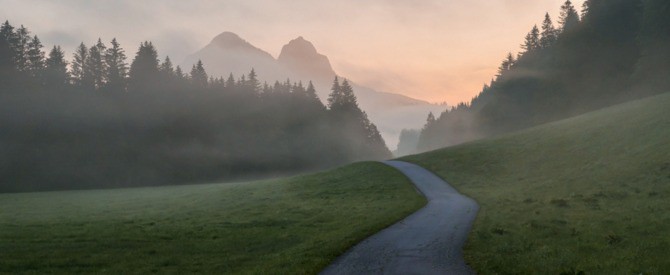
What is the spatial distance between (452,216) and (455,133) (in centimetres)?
15754

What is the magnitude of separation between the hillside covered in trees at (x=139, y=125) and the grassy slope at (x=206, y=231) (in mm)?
36809

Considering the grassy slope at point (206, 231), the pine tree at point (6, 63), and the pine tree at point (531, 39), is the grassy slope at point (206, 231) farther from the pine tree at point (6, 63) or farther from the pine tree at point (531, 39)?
the pine tree at point (531, 39)

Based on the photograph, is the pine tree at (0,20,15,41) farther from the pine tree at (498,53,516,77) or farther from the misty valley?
the pine tree at (498,53,516,77)

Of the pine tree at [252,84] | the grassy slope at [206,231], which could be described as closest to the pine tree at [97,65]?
the pine tree at [252,84]

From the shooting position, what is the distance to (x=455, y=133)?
177 m

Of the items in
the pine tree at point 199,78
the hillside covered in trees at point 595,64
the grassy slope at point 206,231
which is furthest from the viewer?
the pine tree at point 199,78

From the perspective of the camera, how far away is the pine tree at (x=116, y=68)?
9688 centimetres

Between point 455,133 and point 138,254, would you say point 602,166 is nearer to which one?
point 138,254

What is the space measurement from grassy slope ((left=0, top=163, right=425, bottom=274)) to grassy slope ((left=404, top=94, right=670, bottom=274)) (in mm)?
6605

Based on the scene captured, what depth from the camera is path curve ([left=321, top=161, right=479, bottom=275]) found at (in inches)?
Answer: 582

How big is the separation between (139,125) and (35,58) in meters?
24.6

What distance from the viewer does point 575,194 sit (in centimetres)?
3003

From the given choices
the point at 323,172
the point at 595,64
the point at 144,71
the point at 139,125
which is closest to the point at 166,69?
the point at 144,71

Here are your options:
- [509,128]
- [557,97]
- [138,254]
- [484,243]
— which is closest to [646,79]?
[557,97]
